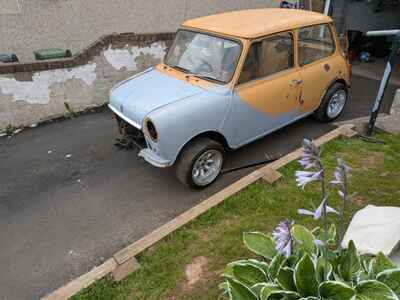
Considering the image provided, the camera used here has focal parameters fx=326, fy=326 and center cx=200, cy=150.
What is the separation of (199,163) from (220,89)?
936mm

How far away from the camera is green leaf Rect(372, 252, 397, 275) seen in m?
2.04

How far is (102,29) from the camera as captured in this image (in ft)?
24.9

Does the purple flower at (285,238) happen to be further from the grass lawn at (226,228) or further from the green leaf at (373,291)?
the grass lawn at (226,228)

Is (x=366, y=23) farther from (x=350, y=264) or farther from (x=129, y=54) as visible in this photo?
(x=350, y=264)

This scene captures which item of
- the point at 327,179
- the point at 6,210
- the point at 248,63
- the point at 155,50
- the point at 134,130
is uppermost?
the point at 248,63

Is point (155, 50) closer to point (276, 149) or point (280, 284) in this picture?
point (276, 149)

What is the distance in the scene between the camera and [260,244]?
7.63ft

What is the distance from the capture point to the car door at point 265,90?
13.4 feet

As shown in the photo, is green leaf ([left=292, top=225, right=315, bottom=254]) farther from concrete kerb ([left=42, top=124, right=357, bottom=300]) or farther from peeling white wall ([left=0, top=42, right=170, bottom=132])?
peeling white wall ([left=0, top=42, right=170, bottom=132])

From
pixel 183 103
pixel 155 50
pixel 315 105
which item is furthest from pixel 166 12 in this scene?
pixel 183 103

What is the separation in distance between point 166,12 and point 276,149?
5.23 metres

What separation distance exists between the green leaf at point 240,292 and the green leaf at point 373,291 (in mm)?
592

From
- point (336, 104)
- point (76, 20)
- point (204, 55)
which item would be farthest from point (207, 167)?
point (76, 20)

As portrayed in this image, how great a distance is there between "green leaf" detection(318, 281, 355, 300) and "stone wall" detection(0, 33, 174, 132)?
5731mm
